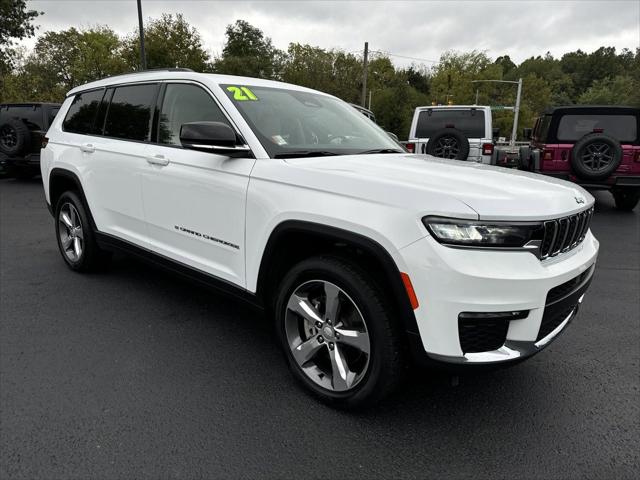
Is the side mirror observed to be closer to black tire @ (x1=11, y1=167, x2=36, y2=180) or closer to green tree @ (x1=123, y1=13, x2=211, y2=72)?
black tire @ (x1=11, y1=167, x2=36, y2=180)

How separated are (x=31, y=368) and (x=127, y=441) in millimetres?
1107

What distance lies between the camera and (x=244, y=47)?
205 feet

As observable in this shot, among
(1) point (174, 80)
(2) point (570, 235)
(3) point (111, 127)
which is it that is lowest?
(2) point (570, 235)

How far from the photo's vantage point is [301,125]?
10.4 feet

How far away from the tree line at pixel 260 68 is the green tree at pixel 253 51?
0.44 feet

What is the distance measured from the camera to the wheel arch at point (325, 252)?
2.12 metres

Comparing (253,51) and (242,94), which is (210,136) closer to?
(242,94)

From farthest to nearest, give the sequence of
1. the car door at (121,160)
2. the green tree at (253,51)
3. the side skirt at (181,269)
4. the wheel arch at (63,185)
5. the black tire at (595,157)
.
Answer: the green tree at (253,51) → the black tire at (595,157) → the wheel arch at (63,185) → the car door at (121,160) → the side skirt at (181,269)

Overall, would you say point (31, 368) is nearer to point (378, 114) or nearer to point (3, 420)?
point (3, 420)

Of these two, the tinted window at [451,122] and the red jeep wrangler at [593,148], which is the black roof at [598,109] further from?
the tinted window at [451,122]

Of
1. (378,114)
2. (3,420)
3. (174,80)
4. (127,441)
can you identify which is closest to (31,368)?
(3,420)

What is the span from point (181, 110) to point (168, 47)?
99.2 feet

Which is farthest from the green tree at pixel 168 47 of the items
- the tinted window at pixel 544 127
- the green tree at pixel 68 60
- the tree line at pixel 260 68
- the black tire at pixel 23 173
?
the tinted window at pixel 544 127

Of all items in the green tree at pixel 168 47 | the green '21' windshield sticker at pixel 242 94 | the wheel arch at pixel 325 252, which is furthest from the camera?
the green tree at pixel 168 47
